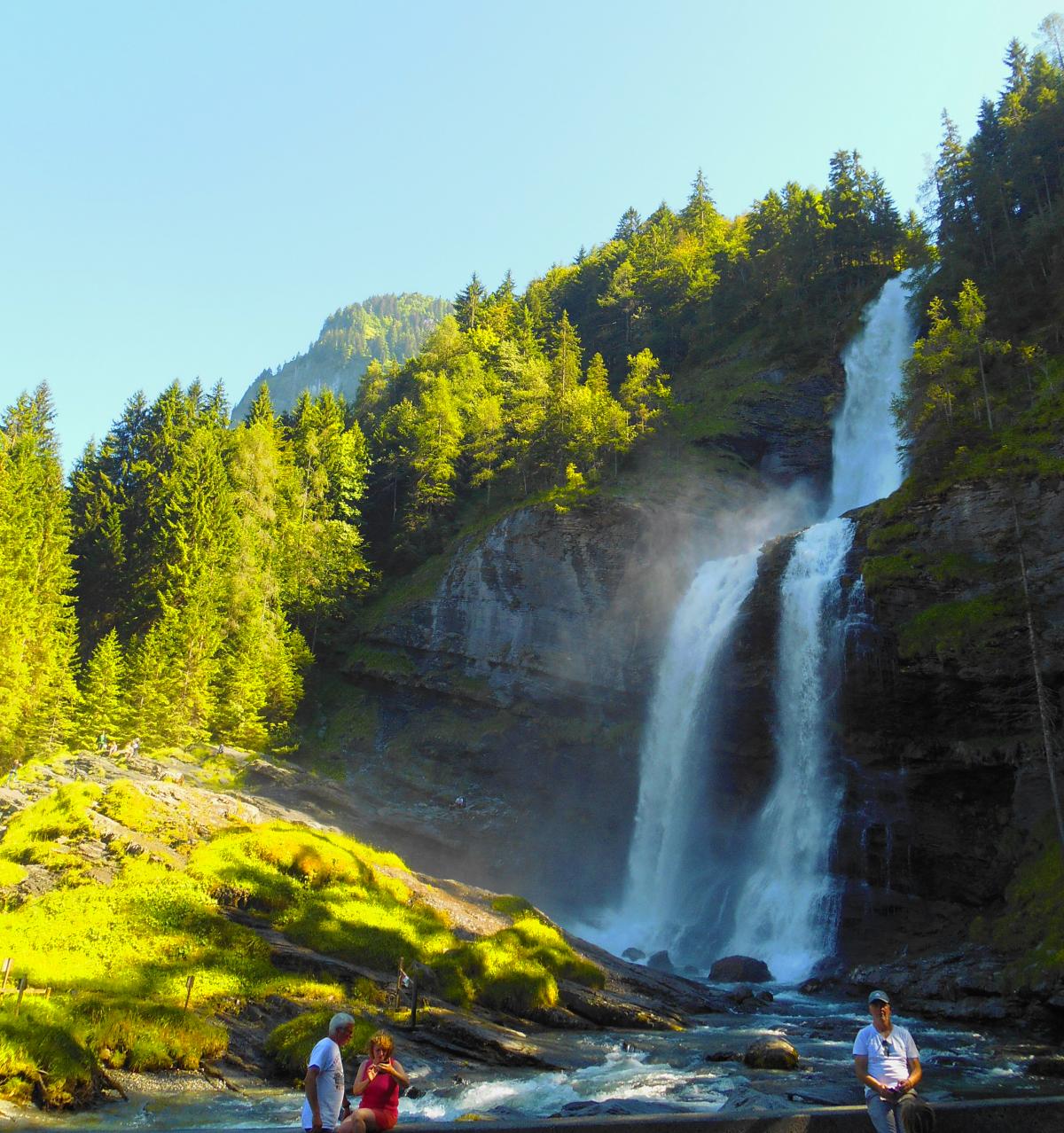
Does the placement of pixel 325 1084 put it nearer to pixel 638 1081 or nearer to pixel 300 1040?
pixel 300 1040

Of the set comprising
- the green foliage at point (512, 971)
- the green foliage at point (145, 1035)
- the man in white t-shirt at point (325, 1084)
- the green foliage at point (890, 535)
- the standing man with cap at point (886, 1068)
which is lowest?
the green foliage at point (512, 971)

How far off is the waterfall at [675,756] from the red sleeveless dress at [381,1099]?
31.5 meters

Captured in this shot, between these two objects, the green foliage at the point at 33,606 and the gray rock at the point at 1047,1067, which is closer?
the gray rock at the point at 1047,1067

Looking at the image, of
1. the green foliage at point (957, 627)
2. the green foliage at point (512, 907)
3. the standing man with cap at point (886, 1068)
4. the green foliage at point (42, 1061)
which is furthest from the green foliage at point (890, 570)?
the green foliage at point (42, 1061)

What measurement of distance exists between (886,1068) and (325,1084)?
16.2ft

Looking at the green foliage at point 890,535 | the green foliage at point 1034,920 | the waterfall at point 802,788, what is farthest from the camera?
the green foliage at point 890,535

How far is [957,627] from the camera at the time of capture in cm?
3031

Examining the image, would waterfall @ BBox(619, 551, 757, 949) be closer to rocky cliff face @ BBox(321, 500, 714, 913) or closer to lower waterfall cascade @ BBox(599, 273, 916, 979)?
lower waterfall cascade @ BBox(599, 273, 916, 979)

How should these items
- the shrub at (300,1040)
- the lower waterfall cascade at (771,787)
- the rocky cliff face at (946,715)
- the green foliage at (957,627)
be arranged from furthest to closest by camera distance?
the lower waterfall cascade at (771,787), the green foliage at (957,627), the rocky cliff face at (946,715), the shrub at (300,1040)

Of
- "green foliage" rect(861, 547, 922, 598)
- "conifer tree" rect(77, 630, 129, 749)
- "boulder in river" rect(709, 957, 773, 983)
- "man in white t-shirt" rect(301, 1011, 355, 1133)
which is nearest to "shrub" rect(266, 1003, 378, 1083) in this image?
"man in white t-shirt" rect(301, 1011, 355, 1133)

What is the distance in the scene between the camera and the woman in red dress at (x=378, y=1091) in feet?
23.7

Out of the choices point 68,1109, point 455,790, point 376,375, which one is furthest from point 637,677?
point 376,375

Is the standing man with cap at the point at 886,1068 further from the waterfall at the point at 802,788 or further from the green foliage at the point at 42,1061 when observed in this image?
the waterfall at the point at 802,788

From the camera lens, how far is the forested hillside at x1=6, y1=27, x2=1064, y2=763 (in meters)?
39.1
